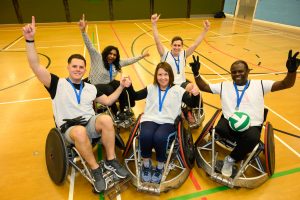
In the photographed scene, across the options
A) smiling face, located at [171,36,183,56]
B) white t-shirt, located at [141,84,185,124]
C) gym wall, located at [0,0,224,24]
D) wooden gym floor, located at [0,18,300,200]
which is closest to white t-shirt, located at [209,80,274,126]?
white t-shirt, located at [141,84,185,124]

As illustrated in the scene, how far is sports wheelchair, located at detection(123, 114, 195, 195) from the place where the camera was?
2.11m

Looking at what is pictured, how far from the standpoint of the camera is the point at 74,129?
2031 millimetres

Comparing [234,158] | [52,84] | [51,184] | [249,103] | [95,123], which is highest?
[52,84]

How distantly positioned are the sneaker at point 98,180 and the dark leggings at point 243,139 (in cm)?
129

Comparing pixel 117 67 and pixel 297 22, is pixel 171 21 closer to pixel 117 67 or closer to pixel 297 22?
pixel 297 22

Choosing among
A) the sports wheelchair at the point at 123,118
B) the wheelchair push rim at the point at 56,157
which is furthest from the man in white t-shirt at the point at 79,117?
the sports wheelchair at the point at 123,118

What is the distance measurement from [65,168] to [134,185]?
2.22 feet

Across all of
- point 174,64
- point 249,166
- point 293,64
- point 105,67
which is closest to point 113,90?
point 105,67

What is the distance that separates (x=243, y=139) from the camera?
213cm

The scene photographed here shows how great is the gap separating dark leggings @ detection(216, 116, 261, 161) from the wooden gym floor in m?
0.39

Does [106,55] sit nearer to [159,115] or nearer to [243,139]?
[159,115]

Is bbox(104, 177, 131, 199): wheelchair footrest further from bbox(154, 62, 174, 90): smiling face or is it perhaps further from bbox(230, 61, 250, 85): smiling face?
bbox(230, 61, 250, 85): smiling face

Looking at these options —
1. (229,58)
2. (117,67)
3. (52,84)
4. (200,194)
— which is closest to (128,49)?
(229,58)

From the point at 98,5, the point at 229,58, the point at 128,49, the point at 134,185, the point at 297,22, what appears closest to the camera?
the point at 134,185
